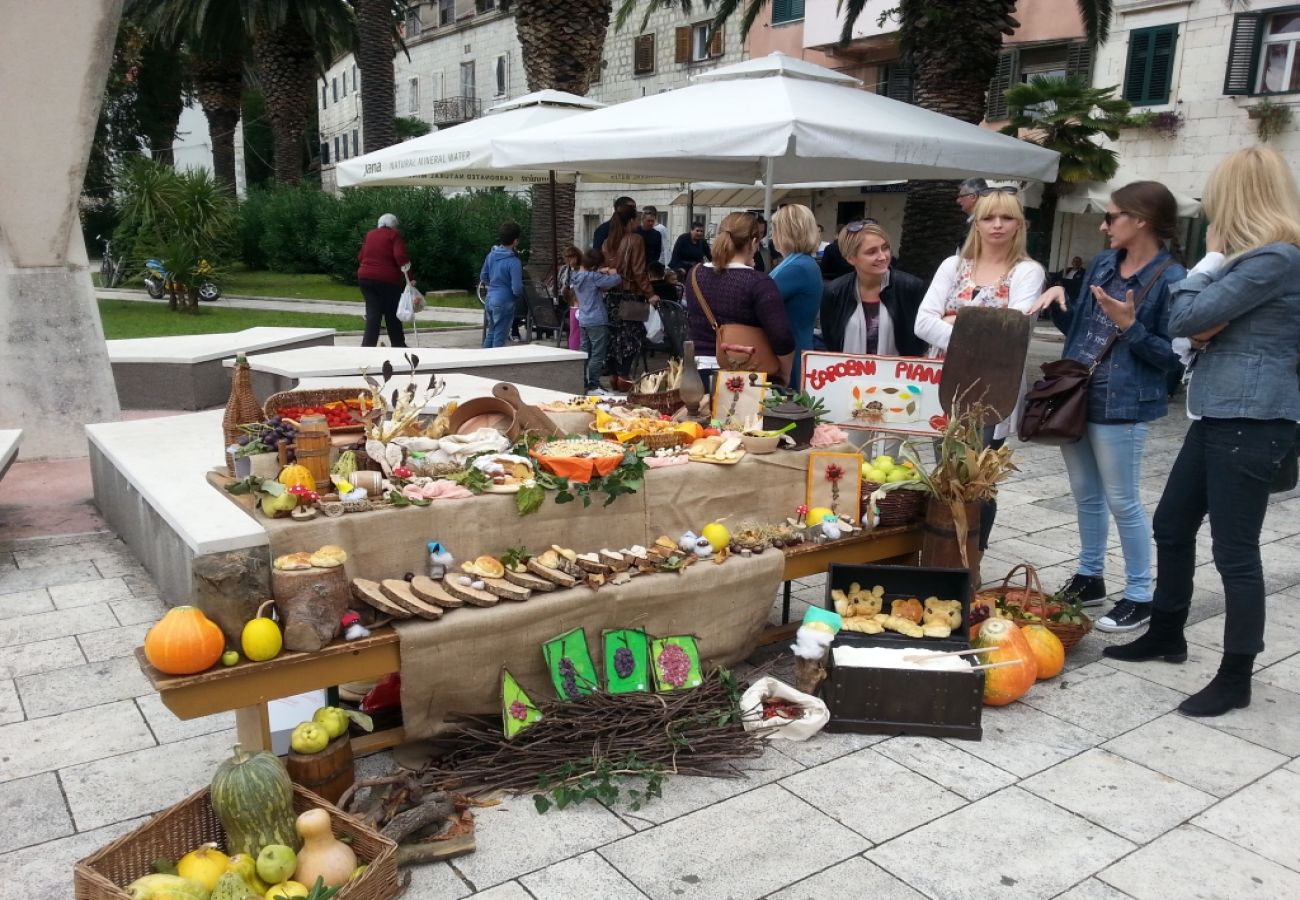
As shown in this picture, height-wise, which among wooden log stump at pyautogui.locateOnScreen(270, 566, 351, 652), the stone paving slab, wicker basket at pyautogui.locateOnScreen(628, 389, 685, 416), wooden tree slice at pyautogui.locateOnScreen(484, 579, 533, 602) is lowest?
the stone paving slab

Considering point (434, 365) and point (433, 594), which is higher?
point (434, 365)

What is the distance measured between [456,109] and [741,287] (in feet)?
123

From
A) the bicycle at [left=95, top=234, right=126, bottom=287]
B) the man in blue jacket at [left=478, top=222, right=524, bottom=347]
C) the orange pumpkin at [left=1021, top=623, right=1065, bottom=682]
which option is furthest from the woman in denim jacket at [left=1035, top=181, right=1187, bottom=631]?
the bicycle at [left=95, top=234, right=126, bottom=287]

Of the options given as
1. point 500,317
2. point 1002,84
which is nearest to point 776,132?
point 500,317

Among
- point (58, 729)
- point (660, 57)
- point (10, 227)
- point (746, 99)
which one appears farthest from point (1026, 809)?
point (660, 57)

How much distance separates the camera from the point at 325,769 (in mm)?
2779

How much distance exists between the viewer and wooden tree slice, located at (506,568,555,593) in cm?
322

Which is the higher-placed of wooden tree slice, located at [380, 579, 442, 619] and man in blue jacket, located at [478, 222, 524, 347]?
man in blue jacket, located at [478, 222, 524, 347]

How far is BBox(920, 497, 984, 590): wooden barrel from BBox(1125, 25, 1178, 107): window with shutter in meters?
19.0

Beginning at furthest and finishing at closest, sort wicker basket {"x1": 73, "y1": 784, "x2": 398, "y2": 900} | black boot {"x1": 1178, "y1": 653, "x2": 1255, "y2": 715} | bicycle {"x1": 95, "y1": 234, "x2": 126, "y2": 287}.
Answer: bicycle {"x1": 95, "y1": 234, "x2": 126, "y2": 287}
black boot {"x1": 1178, "y1": 653, "x2": 1255, "y2": 715}
wicker basket {"x1": 73, "y1": 784, "x2": 398, "y2": 900}

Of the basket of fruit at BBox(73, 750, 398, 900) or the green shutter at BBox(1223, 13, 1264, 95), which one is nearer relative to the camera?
the basket of fruit at BBox(73, 750, 398, 900)

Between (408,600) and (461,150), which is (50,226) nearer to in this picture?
(461,150)

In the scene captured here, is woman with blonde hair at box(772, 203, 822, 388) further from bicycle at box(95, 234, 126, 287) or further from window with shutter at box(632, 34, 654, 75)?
window with shutter at box(632, 34, 654, 75)

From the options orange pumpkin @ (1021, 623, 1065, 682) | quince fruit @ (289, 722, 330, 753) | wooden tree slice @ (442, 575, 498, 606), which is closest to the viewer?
quince fruit @ (289, 722, 330, 753)
